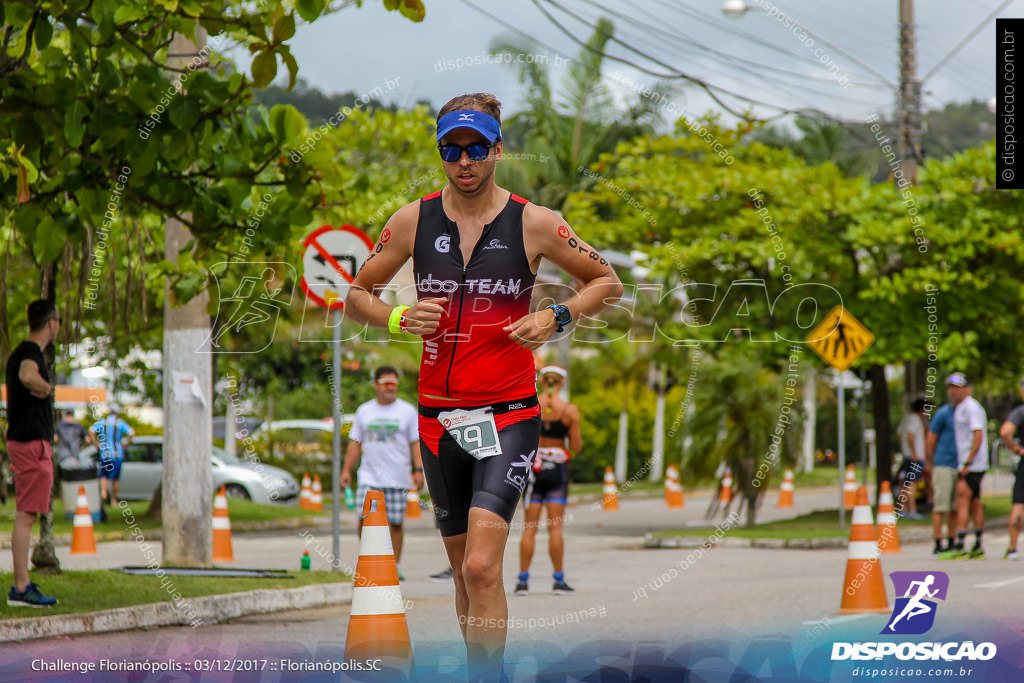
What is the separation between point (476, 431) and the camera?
4.39 meters

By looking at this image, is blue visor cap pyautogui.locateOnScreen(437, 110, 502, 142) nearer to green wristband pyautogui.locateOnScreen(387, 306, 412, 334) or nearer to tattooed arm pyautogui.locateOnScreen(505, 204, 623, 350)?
tattooed arm pyautogui.locateOnScreen(505, 204, 623, 350)

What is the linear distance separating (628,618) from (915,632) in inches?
99.1

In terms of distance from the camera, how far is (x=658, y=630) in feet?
24.8

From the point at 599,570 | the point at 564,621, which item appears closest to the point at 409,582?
the point at 599,570

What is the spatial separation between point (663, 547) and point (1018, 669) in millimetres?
11327

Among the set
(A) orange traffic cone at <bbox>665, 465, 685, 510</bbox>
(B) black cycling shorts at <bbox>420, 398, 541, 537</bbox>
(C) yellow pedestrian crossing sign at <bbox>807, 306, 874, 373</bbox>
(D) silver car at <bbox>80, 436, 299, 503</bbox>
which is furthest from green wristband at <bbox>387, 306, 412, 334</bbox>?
(A) orange traffic cone at <bbox>665, 465, 685, 510</bbox>

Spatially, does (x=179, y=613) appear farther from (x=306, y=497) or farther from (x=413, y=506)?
(x=306, y=497)

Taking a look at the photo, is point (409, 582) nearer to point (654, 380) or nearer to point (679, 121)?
point (679, 121)

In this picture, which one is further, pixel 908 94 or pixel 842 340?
pixel 908 94

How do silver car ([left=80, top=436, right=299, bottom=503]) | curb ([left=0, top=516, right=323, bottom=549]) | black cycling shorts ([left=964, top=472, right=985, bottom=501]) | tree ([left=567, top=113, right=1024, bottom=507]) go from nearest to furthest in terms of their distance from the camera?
black cycling shorts ([left=964, top=472, right=985, bottom=501]) < curb ([left=0, top=516, right=323, bottom=549]) < tree ([left=567, top=113, right=1024, bottom=507]) < silver car ([left=80, top=436, right=299, bottom=503])

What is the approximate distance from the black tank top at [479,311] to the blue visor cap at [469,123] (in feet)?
1.01

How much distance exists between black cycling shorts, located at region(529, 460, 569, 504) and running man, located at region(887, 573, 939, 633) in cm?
437

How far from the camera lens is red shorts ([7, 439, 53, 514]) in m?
7.70

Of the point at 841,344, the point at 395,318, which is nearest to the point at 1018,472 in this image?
the point at 841,344
